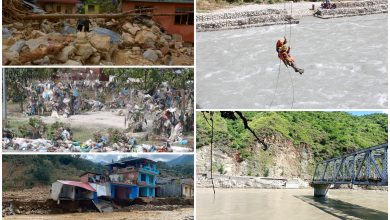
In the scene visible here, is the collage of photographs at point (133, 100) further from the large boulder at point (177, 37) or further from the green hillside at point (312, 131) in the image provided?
the green hillside at point (312, 131)

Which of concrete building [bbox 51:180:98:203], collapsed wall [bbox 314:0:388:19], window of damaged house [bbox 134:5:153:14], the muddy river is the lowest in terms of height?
the muddy river

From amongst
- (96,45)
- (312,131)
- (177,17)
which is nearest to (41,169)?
(96,45)

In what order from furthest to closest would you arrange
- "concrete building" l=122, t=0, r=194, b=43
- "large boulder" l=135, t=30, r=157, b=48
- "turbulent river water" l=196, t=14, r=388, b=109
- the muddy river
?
1. "turbulent river water" l=196, t=14, r=388, b=109
2. "concrete building" l=122, t=0, r=194, b=43
3. the muddy river
4. "large boulder" l=135, t=30, r=157, b=48

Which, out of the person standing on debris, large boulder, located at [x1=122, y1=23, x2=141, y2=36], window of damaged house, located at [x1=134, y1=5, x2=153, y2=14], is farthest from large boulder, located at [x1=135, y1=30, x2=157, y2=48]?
the person standing on debris

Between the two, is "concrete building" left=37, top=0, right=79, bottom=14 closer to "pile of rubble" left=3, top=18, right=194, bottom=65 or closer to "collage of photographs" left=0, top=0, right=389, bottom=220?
"collage of photographs" left=0, top=0, right=389, bottom=220

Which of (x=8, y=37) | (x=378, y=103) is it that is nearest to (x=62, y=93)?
(x=8, y=37)

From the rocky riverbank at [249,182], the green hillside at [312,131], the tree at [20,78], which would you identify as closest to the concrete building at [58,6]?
the tree at [20,78]

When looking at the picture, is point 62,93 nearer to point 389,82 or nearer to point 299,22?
point 389,82
